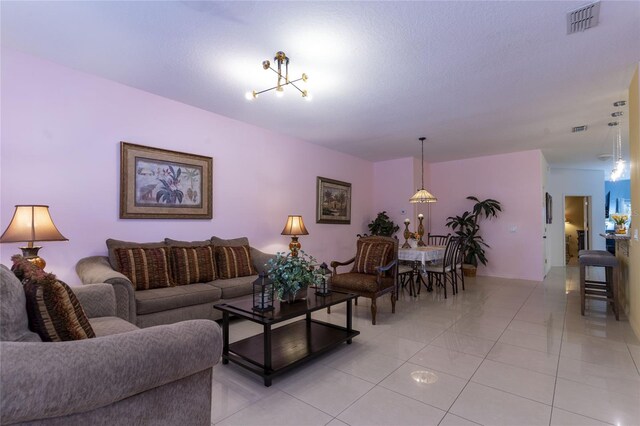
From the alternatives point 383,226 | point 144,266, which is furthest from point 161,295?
point 383,226

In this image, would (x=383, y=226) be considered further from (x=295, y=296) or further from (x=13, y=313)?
(x=13, y=313)

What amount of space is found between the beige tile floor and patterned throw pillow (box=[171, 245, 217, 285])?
70cm

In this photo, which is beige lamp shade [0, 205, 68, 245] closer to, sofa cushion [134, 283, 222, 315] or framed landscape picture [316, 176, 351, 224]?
sofa cushion [134, 283, 222, 315]

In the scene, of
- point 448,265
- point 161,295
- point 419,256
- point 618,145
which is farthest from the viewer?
point 618,145

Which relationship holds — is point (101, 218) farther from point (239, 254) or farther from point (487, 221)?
point (487, 221)

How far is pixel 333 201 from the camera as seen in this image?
6.25 m

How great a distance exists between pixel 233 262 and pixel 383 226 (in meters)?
3.90

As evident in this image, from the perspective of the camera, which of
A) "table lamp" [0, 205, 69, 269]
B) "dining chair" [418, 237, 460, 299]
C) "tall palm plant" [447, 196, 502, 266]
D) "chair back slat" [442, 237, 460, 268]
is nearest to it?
"table lamp" [0, 205, 69, 269]

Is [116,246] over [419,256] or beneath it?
over

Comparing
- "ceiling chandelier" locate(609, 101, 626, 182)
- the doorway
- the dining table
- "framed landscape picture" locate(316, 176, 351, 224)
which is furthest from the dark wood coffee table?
the doorway

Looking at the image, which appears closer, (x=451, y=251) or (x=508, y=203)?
(x=451, y=251)

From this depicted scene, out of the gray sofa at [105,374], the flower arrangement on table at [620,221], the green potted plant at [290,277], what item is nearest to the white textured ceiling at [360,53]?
the flower arrangement on table at [620,221]

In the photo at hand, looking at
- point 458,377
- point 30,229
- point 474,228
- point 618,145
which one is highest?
point 618,145

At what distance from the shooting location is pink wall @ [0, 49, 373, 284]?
2789 millimetres
